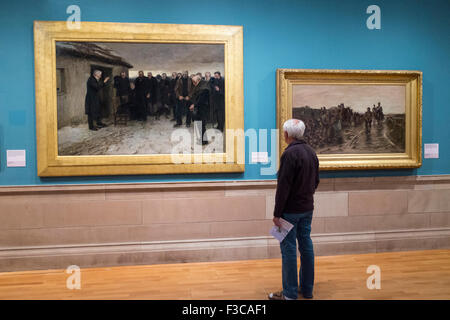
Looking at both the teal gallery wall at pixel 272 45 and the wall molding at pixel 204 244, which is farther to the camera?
the wall molding at pixel 204 244

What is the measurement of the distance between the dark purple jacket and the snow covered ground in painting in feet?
5.61

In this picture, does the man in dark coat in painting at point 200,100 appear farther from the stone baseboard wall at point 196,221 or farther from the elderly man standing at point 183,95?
the stone baseboard wall at point 196,221

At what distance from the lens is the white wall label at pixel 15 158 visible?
5.00m

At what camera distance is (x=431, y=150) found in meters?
5.83

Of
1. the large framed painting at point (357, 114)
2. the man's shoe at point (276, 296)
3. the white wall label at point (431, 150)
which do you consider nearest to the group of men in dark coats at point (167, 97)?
the large framed painting at point (357, 114)

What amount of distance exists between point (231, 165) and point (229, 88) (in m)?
1.13

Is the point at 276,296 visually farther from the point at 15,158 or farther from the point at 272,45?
the point at 15,158

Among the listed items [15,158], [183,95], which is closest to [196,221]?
[183,95]

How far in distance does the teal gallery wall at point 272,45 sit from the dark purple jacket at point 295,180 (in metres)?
1.63

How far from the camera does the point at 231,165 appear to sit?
17.5 feet

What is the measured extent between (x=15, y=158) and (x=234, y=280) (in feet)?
11.3

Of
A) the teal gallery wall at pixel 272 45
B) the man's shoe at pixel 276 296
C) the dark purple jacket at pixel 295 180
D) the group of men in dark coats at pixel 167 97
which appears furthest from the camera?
the group of men in dark coats at pixel 167 97

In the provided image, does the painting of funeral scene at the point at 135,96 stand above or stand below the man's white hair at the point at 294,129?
above

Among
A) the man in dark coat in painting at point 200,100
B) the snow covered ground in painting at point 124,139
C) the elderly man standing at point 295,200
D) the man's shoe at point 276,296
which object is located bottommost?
the man's shoe at point 276,296
